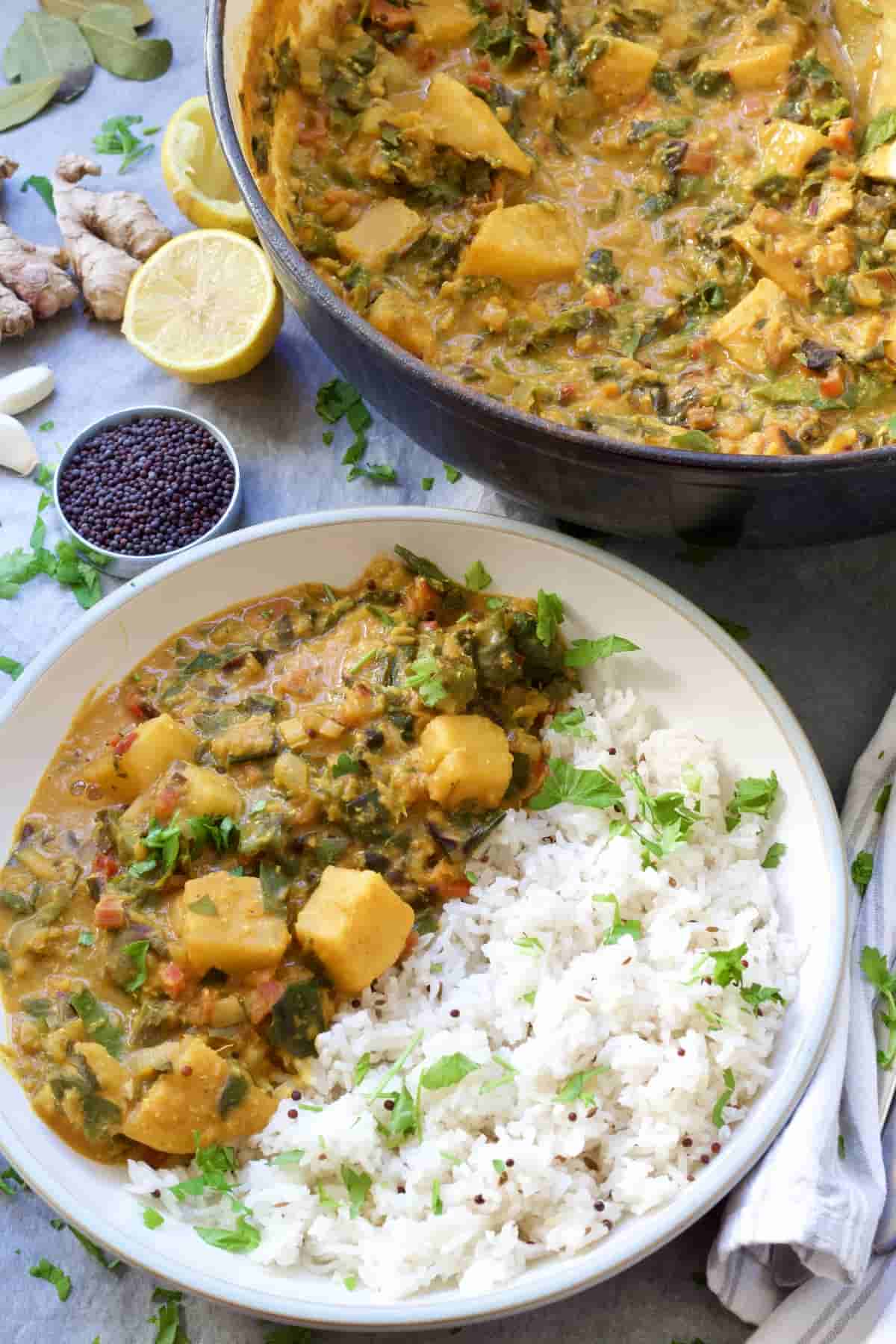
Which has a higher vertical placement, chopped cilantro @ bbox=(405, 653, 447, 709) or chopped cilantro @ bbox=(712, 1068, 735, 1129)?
chopped cilantro @ bbox=(405, 653, 447, 709)

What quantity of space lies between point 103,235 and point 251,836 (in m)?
2.18

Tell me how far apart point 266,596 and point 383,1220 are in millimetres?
1474

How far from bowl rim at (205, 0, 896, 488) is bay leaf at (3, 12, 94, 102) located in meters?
1.85

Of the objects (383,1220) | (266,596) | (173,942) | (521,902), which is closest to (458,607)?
(266,596)

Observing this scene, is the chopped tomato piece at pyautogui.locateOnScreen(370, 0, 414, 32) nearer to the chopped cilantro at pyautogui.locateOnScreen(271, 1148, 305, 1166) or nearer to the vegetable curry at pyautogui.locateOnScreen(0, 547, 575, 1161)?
the vegetable curry at pyautogui.locateOnScreen(0, 547, 575, 1161)

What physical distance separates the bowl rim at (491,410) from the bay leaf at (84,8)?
191cm

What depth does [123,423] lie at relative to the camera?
13.4ft

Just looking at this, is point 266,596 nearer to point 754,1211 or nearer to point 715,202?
point 715,202

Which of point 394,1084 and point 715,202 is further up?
point 715,202

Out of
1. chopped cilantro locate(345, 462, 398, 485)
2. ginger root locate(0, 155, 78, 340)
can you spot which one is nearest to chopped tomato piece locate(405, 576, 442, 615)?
chopped cilantro locate(345, 462, 398, 485)

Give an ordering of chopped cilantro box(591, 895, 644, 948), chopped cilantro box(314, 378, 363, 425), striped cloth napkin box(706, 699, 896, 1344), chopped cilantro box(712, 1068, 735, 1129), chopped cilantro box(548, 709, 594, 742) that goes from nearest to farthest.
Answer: striped cloth napkin box(706, 699, 896, 1344) < chopped cilantro box(712, 1068, 735, 1129) < chopped cilantro box(591, 895, 644, 948) < chopped cilantro box(548, 709, 594, 742) < chopped cilantro box(314, 378, 363, 425)

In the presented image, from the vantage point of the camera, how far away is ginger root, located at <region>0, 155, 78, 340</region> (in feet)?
13.8

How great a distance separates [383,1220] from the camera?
286cm

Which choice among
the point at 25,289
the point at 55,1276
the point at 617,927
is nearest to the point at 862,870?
the point at 617,927
